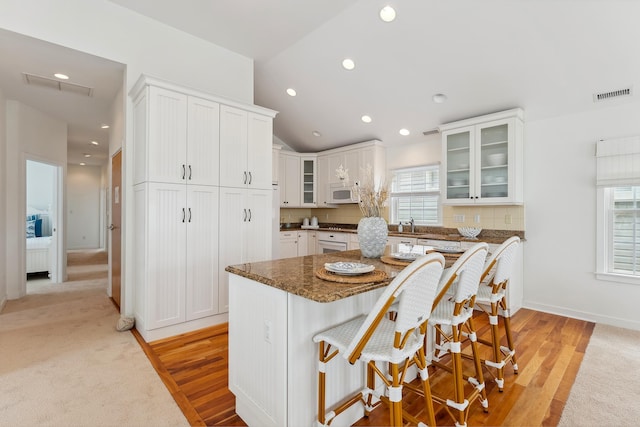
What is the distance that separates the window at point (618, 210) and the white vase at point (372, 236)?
2974 mm

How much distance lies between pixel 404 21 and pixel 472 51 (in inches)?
31.2

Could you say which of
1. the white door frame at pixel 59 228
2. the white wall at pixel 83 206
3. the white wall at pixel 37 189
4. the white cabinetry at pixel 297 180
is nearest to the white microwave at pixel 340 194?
the white cabinetry at pixel 297 180

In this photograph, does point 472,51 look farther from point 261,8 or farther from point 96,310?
point 96,310

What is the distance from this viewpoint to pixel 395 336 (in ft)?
4.27

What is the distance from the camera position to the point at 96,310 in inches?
148

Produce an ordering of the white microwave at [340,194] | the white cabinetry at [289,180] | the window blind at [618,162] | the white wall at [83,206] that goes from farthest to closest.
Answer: the white wall at [83,206] < the white cabinetry at [289,180] < the white microwave at [340,194] < the window blind at [618,162]

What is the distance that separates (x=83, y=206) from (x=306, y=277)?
11.0m

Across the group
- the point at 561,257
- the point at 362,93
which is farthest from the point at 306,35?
the point at 561,257

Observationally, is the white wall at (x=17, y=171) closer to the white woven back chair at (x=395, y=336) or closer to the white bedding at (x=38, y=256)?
the white bedding at (x=38, y=256)

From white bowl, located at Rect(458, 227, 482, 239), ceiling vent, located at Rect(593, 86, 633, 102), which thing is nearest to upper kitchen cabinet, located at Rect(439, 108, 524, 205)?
white bowl, located at Rect(458, 227, 482, 239)

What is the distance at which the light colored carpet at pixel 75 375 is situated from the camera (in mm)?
1812

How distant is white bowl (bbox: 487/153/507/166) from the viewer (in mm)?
3869

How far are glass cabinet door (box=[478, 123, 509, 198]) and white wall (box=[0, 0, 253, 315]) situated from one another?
3194mm

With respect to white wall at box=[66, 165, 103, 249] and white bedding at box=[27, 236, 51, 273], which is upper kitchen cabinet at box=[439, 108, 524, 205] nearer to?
white bedding at box=[27, 236, 51, 273]
